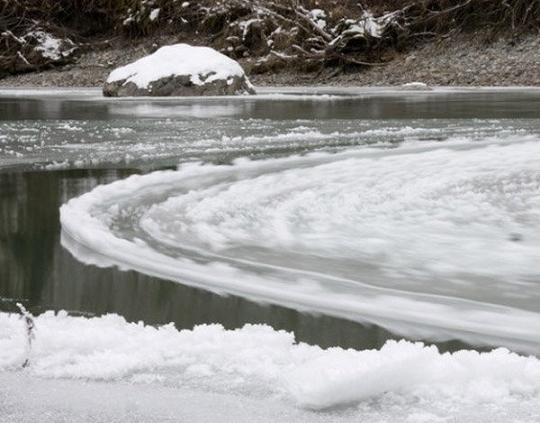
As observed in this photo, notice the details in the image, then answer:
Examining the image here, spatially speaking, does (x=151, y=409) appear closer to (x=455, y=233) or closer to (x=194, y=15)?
(x=455, y=233)

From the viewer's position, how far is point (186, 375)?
172 centimetres

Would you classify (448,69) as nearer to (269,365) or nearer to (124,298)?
(124,298)

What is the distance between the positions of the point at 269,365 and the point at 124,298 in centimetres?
79

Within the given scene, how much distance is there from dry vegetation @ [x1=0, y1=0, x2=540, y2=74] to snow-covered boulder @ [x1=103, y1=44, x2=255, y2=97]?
5.97m

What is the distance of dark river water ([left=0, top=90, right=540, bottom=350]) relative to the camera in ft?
7.69

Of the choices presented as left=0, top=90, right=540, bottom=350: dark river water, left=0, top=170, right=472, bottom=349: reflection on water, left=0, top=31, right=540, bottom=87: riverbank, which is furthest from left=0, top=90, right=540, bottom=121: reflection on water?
left=0, top=170, right=472, bottom=349: reflection on water

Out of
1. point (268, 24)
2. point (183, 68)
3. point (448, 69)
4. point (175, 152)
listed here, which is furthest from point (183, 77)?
point (175, 152)

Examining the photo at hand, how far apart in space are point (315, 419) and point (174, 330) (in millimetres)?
593

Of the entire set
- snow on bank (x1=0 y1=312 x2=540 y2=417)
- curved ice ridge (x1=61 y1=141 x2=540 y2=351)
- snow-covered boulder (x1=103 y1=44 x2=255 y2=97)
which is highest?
snow on bank (x1=0 y1=312 x2=540 y2=417)

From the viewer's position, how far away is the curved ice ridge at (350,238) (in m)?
2.41

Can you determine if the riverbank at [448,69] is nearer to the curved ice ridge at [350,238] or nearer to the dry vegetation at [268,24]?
the dry vegetation at [268,24]

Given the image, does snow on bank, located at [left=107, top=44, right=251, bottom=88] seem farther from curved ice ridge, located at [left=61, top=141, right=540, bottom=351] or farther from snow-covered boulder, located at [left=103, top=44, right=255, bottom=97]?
curved ice ridge, located at [left=61, top=141, right=540, bottom=351]

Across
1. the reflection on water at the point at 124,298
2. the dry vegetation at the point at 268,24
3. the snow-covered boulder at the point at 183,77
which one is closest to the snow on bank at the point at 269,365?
the reflection on water at the point at 124,298

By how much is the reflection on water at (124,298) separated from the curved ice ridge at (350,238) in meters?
0.08
